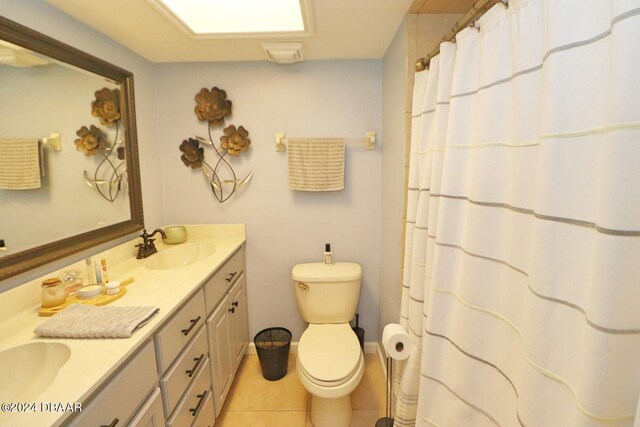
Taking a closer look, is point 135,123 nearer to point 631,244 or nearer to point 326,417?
point 326,417

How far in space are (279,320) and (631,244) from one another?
7.28 ft

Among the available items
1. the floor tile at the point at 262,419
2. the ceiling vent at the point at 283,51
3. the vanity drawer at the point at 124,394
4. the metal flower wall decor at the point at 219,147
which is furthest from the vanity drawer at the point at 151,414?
the ceiling vent at the point at 283,51

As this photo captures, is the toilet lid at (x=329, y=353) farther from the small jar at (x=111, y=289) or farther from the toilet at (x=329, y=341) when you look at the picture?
the small jar at (x=111, y=289)

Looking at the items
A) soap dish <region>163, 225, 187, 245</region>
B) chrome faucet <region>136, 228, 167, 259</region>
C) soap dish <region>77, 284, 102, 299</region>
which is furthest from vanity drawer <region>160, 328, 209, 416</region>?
soap dish <region>163, 225, 187, 245</region>

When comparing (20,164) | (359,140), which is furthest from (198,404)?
(359,140)

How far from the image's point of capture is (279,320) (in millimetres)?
2379

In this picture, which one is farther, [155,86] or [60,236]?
[155,86]

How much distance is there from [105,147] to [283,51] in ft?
3.79

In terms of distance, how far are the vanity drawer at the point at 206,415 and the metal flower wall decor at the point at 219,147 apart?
4.22ft

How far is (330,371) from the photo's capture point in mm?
1536

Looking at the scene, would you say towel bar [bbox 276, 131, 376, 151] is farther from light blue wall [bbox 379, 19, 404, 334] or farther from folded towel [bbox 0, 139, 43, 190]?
folded towel [bbox 0, 139, 43, 190]

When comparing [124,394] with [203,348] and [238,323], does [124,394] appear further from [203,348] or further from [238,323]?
[238,323]

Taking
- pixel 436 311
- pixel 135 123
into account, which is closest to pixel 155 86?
pixel 135 123

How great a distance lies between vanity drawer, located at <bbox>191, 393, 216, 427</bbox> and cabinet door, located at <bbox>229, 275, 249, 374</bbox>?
1.12ft
